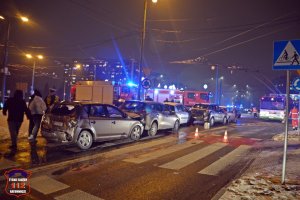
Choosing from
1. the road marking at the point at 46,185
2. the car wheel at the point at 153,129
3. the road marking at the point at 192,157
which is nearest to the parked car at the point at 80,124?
the car wheel at the point at 153,129

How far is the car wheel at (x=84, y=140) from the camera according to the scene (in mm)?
9227

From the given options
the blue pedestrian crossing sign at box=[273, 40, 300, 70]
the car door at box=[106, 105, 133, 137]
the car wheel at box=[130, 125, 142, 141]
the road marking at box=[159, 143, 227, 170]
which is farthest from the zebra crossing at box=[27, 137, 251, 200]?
the blue pedestrian crossing sign at box=[273, 40, 300, 70]

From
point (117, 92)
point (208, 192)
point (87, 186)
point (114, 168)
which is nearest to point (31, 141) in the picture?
point (114, 168)

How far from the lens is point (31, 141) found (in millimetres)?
10234

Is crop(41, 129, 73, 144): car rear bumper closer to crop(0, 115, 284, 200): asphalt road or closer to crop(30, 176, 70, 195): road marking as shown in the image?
crop(0, 115, 284, 200): asphalt road

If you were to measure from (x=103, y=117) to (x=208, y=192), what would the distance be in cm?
540

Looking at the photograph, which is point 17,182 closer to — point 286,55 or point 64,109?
point 64,109

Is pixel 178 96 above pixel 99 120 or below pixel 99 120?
above

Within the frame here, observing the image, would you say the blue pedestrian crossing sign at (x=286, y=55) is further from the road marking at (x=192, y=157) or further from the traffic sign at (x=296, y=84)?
the traffic sign at (x=296, y=84)

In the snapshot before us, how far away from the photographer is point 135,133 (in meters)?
11.8

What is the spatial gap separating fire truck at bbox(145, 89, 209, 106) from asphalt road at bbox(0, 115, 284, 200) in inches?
924

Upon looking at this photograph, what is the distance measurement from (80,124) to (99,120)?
862mm

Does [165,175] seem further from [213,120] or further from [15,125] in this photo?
[213,120]

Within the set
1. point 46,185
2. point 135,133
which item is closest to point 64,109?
point 135,133
